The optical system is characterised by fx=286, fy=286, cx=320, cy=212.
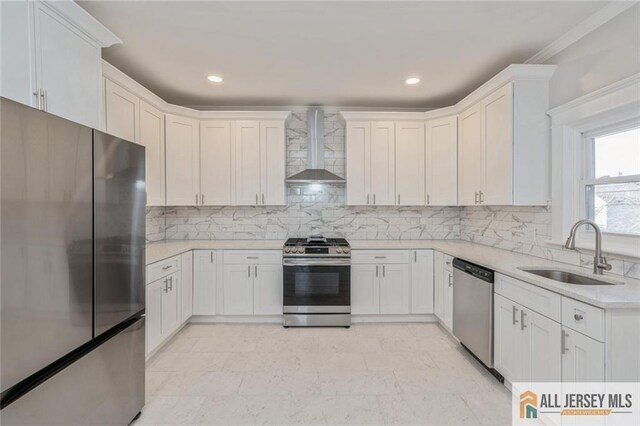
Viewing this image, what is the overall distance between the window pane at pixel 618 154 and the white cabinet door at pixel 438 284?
1502 millimetres

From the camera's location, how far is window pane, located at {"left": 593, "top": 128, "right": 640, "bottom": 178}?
1898 mm

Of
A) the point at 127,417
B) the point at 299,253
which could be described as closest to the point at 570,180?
the point at 299,253

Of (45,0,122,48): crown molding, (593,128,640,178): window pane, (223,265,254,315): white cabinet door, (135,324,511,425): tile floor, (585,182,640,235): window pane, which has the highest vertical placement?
(45,0,122,48): crown molding

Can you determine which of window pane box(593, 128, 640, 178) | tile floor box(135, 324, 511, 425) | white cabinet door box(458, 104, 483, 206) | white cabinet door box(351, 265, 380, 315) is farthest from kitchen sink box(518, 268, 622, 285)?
white cabinet door box(351, 265, 380, 315)

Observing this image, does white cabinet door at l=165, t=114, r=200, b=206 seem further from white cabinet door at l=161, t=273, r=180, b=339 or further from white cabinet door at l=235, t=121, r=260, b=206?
white cabinet door at l=161, t=273, r=180, b=339

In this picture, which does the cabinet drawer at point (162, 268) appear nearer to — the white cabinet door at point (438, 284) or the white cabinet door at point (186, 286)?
the white cabinet door at point (186, 286)

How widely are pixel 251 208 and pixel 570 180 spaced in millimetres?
3354

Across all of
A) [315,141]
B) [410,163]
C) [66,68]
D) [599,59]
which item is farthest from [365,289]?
[66,68]

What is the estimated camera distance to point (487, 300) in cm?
225

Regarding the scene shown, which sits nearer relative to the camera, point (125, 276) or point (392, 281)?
point (125, 276)

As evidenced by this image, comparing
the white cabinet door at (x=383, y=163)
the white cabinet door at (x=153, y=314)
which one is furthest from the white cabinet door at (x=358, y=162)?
the white cabinet door at (x=153, y=314)

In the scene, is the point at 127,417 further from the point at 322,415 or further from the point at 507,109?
the point at 507,109

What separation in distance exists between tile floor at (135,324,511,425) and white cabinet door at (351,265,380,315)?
28cm

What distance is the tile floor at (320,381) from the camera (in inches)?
73.6
